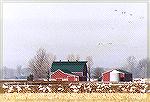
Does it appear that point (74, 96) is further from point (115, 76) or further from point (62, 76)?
point (115, 76)

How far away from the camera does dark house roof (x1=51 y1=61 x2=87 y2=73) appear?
60.7 m

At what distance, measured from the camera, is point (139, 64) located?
87.0 meters

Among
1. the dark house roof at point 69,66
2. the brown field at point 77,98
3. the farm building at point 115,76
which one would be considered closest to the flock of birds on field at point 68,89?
the brown field at point 77,98

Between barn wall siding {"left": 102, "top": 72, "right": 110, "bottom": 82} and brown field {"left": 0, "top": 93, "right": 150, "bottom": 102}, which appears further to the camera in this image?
barn wall siding {"left": 102, "top": 72, "right": 110, "bottom": 82}

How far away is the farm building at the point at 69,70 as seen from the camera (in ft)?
189

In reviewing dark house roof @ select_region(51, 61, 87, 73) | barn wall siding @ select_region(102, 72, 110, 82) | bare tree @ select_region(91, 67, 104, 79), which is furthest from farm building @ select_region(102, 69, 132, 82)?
bare tree @ select_region(91, 67, 104, 79)

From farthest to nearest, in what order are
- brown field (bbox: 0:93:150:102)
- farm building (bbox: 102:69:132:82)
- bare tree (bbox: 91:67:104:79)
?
bare tree (bbox: 91:67:104:79)
farm building (bbox: 102:69:132:82)
brown field (bbox: 0:93:150:102)

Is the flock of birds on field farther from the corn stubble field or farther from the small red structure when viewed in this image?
the small red structure

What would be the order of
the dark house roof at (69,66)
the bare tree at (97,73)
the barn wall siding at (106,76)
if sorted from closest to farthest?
the barn wall siding at (106,76) < the dark house roof at (69,66) < the bare tree at (97,73)

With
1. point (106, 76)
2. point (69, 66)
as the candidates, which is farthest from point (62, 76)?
point (106, 76)

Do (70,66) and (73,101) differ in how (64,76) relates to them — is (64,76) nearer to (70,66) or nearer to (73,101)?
(70,66)

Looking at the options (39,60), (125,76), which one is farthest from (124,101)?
(39,60)

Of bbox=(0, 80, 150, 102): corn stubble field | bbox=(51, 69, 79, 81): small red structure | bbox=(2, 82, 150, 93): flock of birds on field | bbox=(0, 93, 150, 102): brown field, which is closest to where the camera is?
bbox=(0, 93, 150, 102): brown field

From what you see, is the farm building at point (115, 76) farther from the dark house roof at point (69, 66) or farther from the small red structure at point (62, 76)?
the small red structure at point (62, 76)
